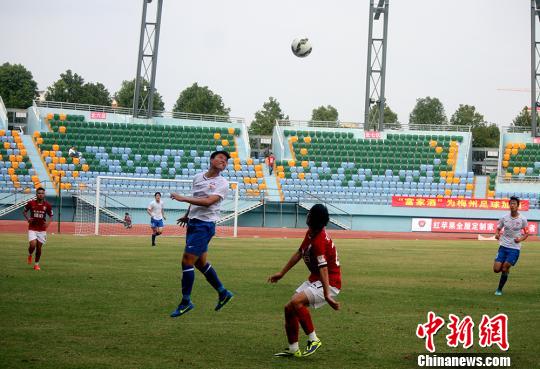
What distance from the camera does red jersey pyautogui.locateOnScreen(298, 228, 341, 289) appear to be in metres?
10.1

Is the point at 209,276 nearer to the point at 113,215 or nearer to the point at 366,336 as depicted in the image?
the point at 366,336

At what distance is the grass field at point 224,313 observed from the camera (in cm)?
1022

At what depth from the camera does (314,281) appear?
34.1ft

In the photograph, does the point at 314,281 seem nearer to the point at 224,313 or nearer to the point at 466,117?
the point at 224,313

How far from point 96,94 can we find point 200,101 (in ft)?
49.8

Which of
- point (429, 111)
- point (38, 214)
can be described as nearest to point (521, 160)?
point (38, 214)

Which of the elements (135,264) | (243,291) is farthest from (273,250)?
(243,291)

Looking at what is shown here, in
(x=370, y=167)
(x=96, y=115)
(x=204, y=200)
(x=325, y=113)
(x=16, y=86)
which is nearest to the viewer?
(x=204, y=200)

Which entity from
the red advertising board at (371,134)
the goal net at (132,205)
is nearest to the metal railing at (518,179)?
the red advertising board at (371,134)

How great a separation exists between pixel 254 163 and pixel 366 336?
49.2 meters

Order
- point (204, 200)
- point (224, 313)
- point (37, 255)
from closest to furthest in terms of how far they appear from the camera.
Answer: point (204, 200) < point (224, 313) < point (37, 255)

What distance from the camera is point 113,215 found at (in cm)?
5078

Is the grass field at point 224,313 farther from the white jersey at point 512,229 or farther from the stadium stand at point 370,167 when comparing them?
the stadium stand at point 370,167

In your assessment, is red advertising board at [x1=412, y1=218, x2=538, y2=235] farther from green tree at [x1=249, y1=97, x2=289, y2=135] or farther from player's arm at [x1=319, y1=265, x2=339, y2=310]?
green tree at [x1=249, y1=97, x2=289, y2=135]
